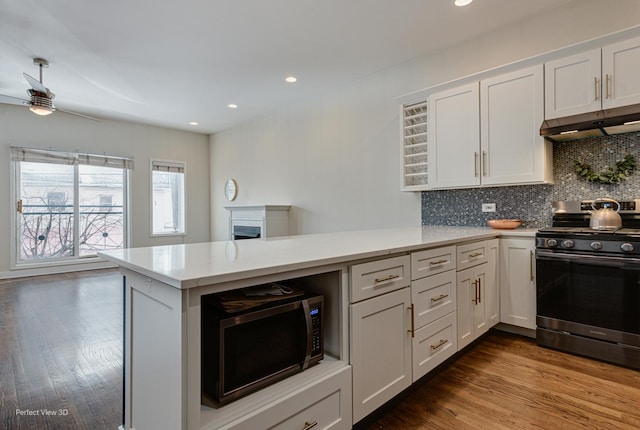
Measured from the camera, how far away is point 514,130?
9.34 feet

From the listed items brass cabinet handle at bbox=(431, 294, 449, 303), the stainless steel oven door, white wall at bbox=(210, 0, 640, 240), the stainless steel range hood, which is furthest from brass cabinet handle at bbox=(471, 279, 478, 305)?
white wall at bbox=(210, 0, 640, 240)

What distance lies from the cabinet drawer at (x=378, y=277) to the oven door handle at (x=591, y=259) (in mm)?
1358

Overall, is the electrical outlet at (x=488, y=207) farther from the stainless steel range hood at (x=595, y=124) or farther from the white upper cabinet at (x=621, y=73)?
the white upper cabinet at (x=621, y=73)

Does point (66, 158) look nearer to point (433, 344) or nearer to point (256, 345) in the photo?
point (256, 345)

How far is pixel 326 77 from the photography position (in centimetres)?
437

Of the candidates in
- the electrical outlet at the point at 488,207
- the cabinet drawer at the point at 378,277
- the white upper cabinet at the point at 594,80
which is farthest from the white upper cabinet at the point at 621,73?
the cabinet drawer at the point at 378,277

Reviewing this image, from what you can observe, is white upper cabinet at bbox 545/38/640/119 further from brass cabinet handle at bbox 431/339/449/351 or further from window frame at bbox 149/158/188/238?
window frame at bbox 149/158/188/238

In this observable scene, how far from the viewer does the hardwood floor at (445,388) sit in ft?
5.59

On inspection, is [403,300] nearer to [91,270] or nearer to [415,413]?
[415,413]

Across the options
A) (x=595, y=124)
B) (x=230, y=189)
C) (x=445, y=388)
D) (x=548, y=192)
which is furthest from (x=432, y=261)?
(x=230, y=189)

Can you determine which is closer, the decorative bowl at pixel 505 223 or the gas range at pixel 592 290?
the gas range at pixel 592 290

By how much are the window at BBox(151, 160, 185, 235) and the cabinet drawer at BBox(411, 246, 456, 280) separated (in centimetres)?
629

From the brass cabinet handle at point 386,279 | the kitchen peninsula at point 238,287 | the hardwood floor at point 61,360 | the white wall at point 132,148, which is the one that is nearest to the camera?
the kitchen peninsula at point 238,287

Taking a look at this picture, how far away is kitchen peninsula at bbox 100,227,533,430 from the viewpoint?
104cm
